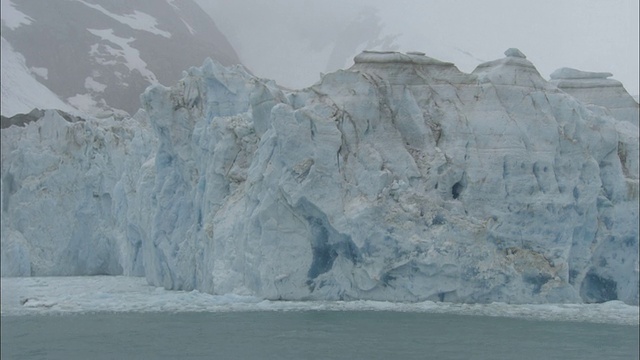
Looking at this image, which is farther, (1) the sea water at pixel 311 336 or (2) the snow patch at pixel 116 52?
(2) the snow patch at pixel 116 52

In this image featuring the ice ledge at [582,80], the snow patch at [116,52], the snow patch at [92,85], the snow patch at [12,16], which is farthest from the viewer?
the ice ledge at [582,80]

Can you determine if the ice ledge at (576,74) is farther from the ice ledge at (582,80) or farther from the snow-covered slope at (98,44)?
the snow-covered slope at (98,44)

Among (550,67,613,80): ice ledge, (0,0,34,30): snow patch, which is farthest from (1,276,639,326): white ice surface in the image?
(550,67,613,80): ice ledge

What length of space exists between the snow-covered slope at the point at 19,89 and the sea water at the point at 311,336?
3.60 m

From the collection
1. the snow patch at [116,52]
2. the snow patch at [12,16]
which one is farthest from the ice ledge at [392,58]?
the snow patch at [12,16]

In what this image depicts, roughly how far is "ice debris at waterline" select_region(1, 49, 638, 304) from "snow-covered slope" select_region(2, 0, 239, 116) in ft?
3.43

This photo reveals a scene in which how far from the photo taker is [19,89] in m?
15.6

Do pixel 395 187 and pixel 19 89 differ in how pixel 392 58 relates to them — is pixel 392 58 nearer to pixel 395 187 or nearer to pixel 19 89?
pixel 395 187

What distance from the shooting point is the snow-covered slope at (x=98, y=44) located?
38.7ft

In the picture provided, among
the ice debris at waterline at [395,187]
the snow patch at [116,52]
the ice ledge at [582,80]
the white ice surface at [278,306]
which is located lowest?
the white ice surface at [278,306]

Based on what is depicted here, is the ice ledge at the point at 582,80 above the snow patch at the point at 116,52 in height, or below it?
above

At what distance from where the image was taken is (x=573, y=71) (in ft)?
81.1

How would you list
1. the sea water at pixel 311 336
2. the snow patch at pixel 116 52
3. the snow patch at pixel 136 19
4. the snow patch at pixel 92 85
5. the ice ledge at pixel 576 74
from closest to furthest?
the sea water at pixel 311 336 < the snow patch at pixel 136 19 < the snow patch at pixel 116 52 < the snow patch at pixel 92 85 < the ice ledge at pixel 576 74

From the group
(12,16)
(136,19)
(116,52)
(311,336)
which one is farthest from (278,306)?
(12,16)
